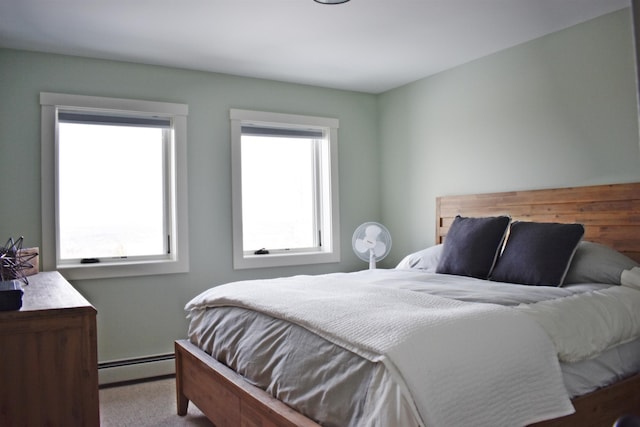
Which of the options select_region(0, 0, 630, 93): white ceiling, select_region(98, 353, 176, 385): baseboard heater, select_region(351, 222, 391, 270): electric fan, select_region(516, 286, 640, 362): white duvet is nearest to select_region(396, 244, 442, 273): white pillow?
select_region(351, 222, 391, 270): electric fan

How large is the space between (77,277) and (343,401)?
106 inches

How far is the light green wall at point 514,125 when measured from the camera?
310 cm

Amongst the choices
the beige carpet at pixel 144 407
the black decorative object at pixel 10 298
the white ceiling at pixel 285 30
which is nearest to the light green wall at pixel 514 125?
the white ceiling at pixel 285 30

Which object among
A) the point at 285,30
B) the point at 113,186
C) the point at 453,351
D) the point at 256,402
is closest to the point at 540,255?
the point at 453,351

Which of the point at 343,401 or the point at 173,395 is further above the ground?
the point at 343,401

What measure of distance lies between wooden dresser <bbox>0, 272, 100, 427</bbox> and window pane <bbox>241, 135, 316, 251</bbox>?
256 cm

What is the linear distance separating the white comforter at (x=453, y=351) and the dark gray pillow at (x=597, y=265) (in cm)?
101

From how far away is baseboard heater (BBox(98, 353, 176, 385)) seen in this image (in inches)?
144

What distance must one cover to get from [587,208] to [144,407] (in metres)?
3.03

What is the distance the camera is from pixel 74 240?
149 inches

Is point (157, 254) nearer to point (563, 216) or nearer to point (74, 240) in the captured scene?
point (74, 240)

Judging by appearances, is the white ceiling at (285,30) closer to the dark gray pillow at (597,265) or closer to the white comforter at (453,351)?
the dark gray pillow at (597,265)

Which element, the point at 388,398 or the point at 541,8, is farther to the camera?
the point at 541,8

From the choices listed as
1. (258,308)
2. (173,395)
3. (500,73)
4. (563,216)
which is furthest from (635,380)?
(173,395)
